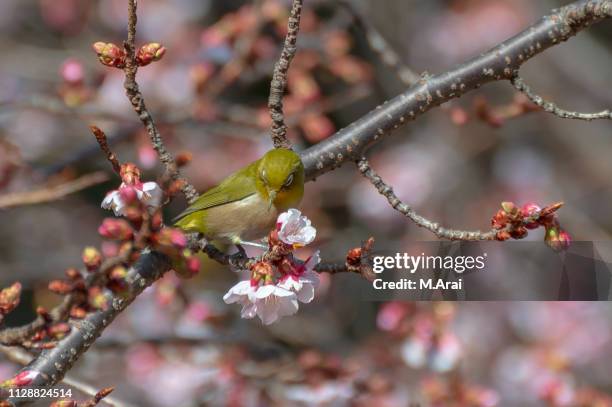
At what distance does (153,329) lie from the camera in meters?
5.31

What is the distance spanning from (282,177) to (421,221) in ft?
1.80

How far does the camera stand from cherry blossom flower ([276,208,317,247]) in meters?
1.89

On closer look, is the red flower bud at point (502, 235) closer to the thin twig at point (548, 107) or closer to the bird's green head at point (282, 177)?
the thin twig at point (548, 107)

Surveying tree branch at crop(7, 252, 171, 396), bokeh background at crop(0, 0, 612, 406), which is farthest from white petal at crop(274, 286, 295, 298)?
bokeh background at crop(0, 0, 612, 406)

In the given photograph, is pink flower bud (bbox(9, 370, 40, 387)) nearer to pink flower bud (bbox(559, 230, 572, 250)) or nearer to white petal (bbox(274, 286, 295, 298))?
white petal (bbox(274, 286, 295, 298))

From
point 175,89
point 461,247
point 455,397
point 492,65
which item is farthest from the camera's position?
point 175,89

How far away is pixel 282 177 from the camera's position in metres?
2.49

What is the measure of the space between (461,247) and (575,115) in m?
0.54

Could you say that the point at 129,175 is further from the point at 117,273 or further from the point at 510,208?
the point at 510,208

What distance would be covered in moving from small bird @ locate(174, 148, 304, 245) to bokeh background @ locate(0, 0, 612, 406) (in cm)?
87

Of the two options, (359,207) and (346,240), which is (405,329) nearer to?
(346,240)

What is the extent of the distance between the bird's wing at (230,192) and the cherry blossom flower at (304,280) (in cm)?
72

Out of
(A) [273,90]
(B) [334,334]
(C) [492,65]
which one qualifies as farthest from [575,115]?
(B) [334,334]

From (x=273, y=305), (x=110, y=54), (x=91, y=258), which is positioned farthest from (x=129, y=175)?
(x=273, y=305)
